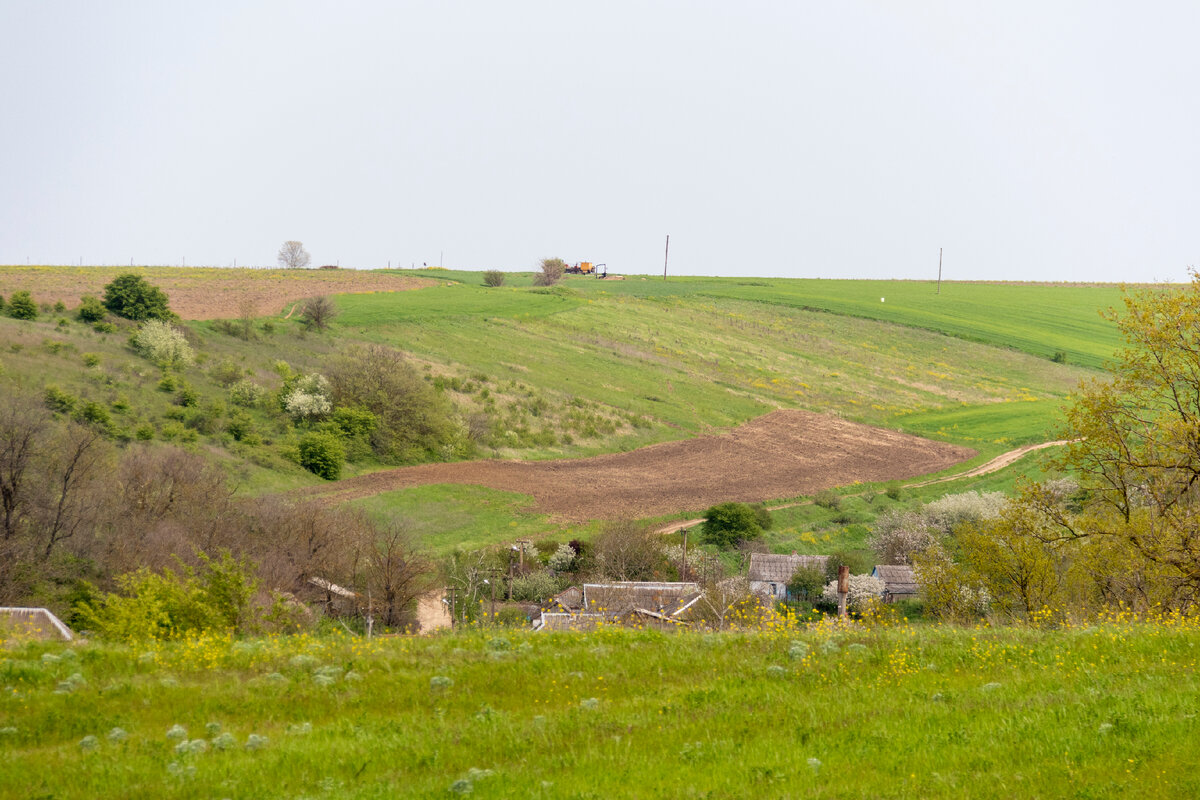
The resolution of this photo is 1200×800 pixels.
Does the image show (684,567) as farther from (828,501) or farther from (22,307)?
(22,307)

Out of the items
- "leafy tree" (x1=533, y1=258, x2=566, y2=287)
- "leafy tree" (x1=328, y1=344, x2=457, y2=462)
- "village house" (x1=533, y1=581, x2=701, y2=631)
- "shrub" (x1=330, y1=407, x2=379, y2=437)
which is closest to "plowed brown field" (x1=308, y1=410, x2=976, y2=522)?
"leafy tree" (x1=328, y1=344, x2=457, y2=462)

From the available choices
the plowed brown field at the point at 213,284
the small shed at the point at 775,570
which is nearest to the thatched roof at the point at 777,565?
the small shed at the point at 775,570

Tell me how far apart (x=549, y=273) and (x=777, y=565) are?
3609 inches

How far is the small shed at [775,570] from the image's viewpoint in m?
43.3

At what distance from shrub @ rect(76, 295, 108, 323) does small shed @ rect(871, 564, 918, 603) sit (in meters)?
53.4

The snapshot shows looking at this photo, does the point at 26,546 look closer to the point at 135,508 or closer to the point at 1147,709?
the point at 135,508

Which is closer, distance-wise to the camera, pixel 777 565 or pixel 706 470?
pixel 777 565

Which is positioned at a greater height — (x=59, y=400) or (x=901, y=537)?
(x=59, y=400)

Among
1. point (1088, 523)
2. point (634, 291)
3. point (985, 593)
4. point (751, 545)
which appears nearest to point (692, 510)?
point (751, 545)

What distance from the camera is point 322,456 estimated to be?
5109cm

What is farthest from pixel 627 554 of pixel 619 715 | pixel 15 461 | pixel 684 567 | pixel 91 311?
pixel 91 311

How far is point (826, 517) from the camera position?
54781 mm

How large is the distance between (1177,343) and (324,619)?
88.3 feet

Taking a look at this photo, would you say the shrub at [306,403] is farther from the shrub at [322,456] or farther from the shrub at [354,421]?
the shrub at [322,456]
